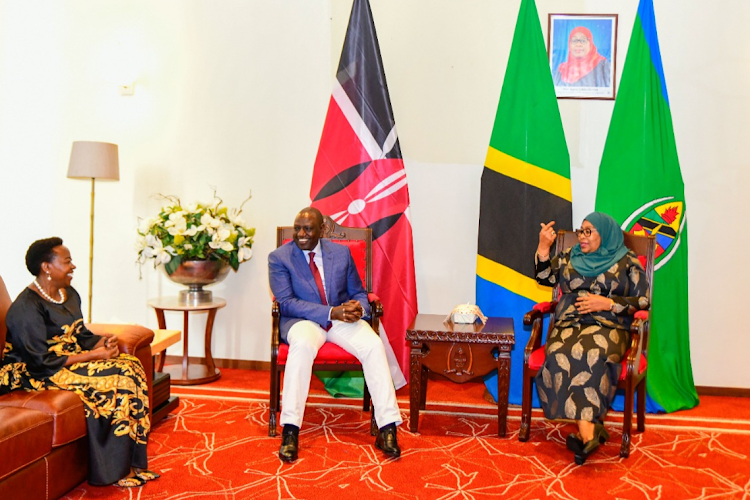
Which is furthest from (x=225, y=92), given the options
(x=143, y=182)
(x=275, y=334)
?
(x=275, y=334)

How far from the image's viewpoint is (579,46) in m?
4.56

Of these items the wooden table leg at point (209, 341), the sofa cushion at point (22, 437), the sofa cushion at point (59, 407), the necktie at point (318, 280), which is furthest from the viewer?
the wooden table leg at point (209, 341)

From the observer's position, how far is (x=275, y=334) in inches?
144

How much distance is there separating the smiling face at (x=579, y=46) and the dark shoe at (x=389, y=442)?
9.15 feet

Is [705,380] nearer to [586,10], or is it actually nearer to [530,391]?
[530,391]

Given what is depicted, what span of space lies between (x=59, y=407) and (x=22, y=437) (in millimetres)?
215

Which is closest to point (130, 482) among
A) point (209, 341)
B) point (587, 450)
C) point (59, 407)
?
point (59, 407)

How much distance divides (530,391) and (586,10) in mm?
2585

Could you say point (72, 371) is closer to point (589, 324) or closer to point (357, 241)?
point (357, 241)

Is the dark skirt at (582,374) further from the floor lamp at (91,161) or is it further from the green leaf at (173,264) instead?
the floor lamp at (91,161)

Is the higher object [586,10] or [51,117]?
[586,10]

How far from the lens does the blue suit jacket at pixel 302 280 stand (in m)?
3.72

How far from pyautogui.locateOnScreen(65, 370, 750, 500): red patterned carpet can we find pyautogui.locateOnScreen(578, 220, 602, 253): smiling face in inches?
40.3

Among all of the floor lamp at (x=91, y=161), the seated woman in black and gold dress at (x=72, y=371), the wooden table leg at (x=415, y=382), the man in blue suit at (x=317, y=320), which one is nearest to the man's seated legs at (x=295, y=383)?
the man in blue suit at (x=317, y=320)
